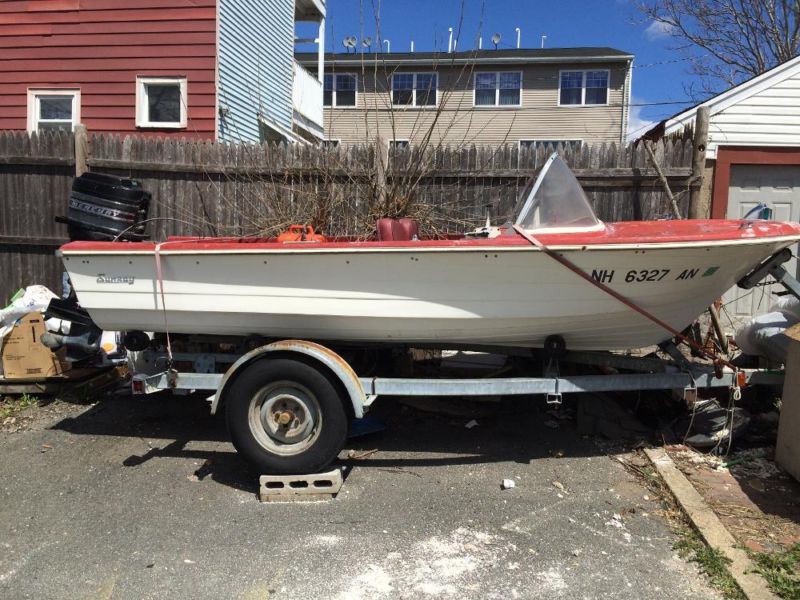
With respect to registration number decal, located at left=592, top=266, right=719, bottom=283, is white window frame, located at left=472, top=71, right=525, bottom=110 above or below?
above

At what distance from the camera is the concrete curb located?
2.66 meters

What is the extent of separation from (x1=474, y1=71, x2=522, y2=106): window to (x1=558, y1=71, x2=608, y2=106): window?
1.58 meters

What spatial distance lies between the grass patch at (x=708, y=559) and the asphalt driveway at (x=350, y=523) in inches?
2.1

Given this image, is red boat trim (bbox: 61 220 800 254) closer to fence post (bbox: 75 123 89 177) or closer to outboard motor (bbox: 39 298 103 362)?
outboard motor (bbox: 39 298 103 362)

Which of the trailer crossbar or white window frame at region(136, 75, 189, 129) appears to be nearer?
the trailer crossbar

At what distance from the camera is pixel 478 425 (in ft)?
15.7

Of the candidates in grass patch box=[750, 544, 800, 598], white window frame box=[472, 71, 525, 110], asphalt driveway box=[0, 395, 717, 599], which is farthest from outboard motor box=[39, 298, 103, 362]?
white window frame box=[472, 71, 525, 110]

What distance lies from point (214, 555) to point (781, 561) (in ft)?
8.83

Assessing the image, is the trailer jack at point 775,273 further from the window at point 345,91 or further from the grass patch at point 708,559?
the window at point 345,91

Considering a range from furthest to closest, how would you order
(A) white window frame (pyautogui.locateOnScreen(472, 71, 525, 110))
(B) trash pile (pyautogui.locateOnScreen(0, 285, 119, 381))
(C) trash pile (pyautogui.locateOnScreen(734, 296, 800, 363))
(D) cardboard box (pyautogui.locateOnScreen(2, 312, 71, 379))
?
1. (A) white window frame (pyautogui.locateOnScreen(472, 71, 525, 110))
2. (D) cardboard box (pyautogui.locateOnScreen(2, 312, 71, 379))
3. (B) trash pile (pyautogui.locateOnScreen(0, 285, 119, 381))
4. (C) trash pile (pyautogui.locateOnScreen(734, 296, 800, 363))

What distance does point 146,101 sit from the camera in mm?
10656

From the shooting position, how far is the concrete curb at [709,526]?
266 cm

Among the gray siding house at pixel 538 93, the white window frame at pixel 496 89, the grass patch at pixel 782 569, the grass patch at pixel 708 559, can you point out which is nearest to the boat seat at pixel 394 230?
the grass patch at pixel 708 559

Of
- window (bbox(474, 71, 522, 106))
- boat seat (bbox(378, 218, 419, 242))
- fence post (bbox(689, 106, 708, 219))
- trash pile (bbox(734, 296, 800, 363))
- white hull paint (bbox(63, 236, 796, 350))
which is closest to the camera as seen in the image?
white hull paint (bbox(63, 236, 796, 350))
